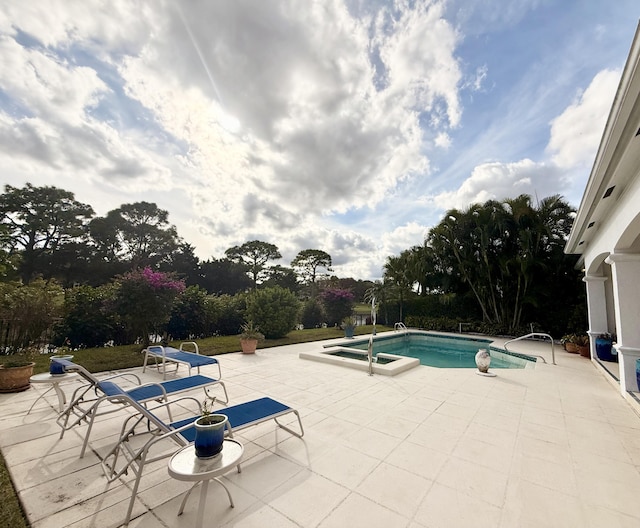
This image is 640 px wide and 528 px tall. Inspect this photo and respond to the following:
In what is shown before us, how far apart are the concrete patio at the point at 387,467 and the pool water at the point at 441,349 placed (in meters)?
4.67

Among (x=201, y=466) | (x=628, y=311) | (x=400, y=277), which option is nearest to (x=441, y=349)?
(x=400, y=277)

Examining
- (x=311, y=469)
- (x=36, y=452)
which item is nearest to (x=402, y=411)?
(x=311, y=469)

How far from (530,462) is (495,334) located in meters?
13.1

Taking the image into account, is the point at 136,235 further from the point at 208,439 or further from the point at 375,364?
the point at 208,439

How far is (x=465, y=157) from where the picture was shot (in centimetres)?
933

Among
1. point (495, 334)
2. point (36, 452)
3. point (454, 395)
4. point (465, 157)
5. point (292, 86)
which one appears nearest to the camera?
point (36, 452)

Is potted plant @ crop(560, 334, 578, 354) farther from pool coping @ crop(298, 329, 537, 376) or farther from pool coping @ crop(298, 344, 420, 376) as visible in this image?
pool coping @ crop(298, 344, 420, 376)

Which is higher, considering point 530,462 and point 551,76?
point 551,76

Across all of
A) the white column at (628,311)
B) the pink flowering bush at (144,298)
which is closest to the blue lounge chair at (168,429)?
the pink flowering bush at (144,298)

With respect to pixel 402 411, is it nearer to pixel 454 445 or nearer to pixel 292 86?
pixel 454 445

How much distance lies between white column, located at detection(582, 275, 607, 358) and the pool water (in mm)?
1764

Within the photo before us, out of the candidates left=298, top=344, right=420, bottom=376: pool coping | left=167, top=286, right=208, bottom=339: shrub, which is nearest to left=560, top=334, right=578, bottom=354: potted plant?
left=298, top=344, right=420, bottom=376: pool coping

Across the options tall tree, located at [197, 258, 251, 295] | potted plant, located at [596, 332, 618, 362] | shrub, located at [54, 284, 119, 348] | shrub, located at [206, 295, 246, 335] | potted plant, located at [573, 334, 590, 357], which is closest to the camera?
potted plant, located at [596, 332, 618, 362]

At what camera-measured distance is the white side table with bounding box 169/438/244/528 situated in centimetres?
190
